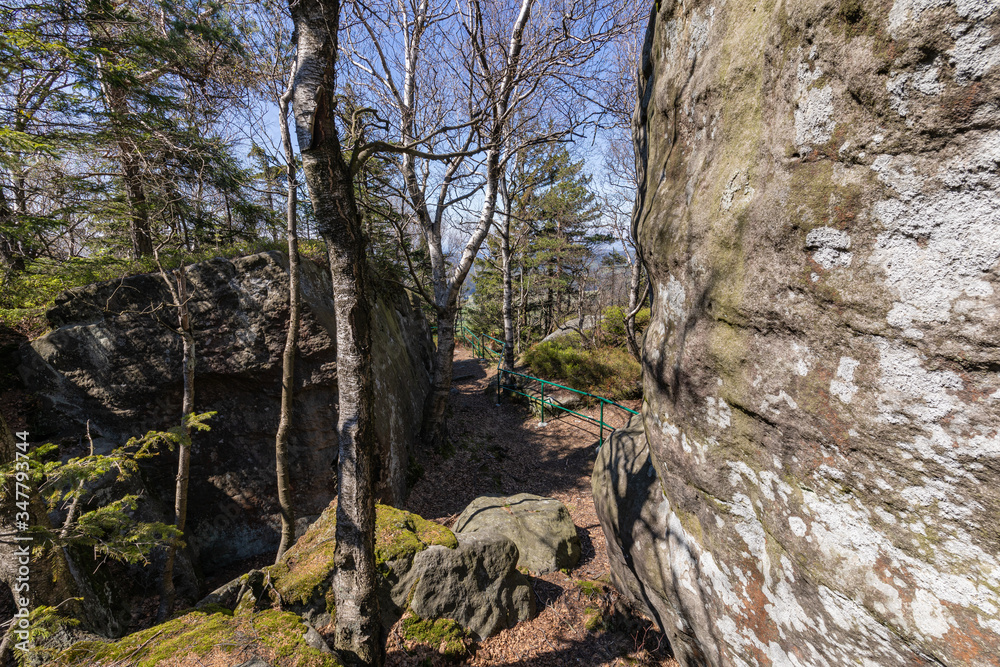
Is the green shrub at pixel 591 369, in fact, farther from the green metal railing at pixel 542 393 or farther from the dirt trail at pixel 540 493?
the dirt trail at pixel 540 493

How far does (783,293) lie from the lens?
6.69 feet

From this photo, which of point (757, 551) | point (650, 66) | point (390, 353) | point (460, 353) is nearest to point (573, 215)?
point (460, 353)

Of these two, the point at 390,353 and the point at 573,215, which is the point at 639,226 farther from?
the point at 573,215

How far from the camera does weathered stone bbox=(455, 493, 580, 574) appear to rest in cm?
523

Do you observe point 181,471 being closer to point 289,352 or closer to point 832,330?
point 289,352

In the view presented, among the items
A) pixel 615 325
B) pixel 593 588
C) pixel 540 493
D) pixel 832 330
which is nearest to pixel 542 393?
pixel 540 493

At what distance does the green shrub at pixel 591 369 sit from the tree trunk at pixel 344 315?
7924 millimetres

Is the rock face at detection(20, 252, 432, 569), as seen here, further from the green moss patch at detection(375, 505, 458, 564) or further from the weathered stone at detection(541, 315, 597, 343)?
the weathered stone at detection(541, 315, 597, 343)

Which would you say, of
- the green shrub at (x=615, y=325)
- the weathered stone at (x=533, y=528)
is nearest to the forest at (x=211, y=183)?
the weathered stone at (x=533, y=528)

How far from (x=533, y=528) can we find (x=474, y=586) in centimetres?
153

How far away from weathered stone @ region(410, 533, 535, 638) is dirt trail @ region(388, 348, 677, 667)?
0.20 meters

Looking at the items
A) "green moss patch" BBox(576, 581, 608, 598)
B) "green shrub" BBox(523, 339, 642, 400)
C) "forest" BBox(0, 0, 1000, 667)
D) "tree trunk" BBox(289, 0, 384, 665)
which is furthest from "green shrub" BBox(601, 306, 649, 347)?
"tree trunk" BBox(289, 0, 384, 665)

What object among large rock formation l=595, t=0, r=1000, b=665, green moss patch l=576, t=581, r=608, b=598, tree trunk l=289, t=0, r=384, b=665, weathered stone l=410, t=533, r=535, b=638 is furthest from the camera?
green moss patch l=576, t=581, r=608, b=598

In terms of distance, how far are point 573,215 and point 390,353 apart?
12.1 meters
